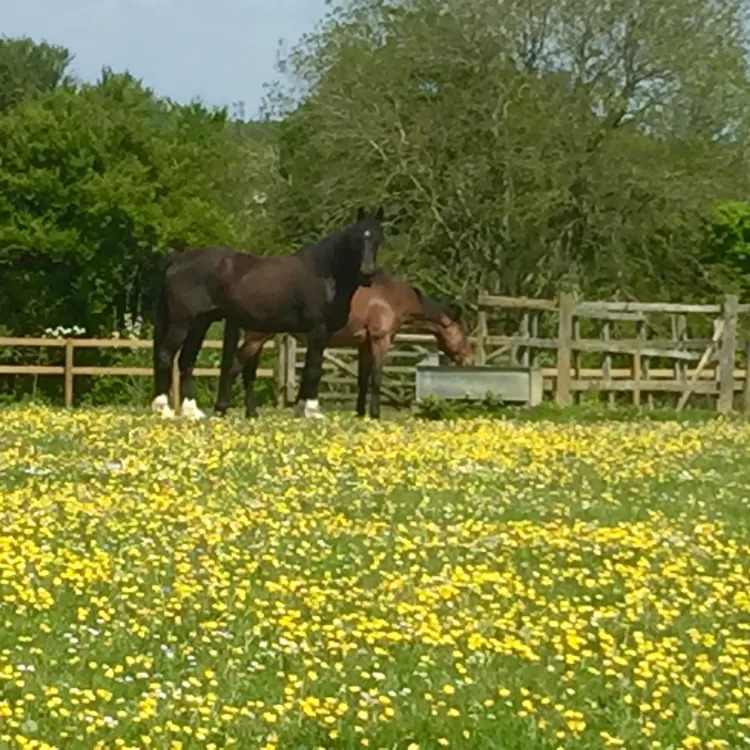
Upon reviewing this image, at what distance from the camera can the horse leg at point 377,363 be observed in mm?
24078

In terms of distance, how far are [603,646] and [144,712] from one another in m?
2.39

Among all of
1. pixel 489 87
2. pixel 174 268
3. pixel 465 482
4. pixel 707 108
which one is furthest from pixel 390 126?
pixel 465 482

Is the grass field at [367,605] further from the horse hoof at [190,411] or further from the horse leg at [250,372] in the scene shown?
the horse leg at [250,372]

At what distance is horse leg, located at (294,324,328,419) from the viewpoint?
22172 mm

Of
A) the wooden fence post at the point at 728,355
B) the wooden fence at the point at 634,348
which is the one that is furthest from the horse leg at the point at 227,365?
the wooden fence post at the point at 728,355

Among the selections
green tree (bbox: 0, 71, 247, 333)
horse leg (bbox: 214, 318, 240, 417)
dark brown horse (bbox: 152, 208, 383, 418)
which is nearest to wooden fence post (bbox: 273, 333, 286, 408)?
green tree (bbox: 0, 71, 247, 333)

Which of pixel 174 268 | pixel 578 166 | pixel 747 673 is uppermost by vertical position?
pixel 578 166

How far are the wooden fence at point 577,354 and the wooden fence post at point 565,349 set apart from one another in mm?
16

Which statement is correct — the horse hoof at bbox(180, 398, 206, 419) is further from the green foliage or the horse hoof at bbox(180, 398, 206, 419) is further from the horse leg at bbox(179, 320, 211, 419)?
the green foliage

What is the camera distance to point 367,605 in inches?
329

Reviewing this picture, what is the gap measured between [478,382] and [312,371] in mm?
3707

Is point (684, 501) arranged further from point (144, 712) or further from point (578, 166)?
point (578, 166)

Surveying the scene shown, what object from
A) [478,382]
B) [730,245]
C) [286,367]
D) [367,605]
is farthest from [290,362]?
[367,605]

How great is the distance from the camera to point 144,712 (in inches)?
243
